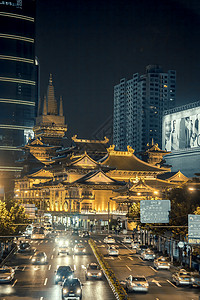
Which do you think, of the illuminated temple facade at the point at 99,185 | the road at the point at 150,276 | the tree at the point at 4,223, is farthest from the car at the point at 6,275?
the illuminated temple facade at the point at 99,185

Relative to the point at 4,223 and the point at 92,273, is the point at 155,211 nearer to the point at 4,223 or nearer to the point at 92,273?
the point at 92,273

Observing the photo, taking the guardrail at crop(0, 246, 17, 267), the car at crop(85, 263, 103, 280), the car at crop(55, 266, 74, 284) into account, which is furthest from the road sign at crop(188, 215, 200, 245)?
the guardrail at crop(0, 246, 17, 267)

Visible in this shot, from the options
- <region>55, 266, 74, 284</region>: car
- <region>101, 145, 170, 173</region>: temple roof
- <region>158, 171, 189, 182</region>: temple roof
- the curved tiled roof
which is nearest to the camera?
<region>55, 266, 74, 284</region>: car

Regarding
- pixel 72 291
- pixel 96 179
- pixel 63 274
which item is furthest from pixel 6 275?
pixel 96 179

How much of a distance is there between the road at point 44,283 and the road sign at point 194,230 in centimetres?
905

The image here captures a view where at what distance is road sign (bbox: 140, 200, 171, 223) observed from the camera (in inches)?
2404

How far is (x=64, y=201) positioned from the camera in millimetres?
173125

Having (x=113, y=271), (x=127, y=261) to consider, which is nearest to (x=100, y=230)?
(x=127, y=261)

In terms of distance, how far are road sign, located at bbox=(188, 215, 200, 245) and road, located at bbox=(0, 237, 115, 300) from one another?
29.7 feet

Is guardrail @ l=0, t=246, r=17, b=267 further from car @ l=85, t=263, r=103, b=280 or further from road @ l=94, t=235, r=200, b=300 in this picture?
car @ l=85, t=263, r=103, b=280

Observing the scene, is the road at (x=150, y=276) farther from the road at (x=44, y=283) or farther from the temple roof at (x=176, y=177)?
the temple roof at (x=176, y=177)

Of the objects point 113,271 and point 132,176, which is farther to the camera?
point 132,176

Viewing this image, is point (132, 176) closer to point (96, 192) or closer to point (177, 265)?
point (96, 192)

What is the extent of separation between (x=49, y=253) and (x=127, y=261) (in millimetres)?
14638
